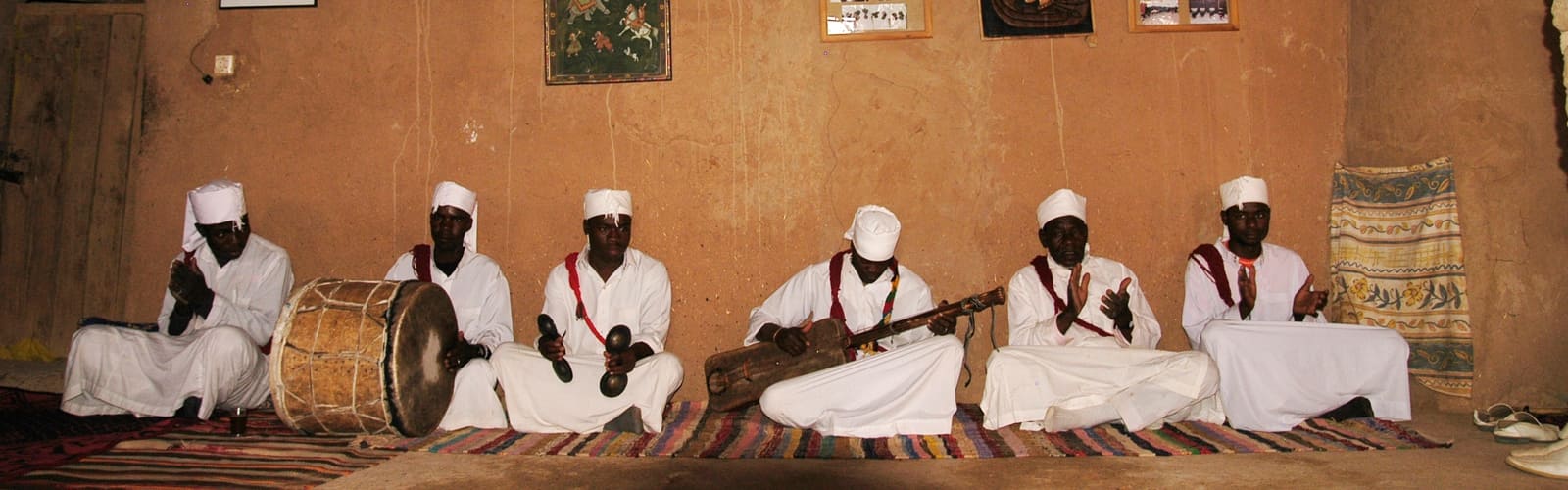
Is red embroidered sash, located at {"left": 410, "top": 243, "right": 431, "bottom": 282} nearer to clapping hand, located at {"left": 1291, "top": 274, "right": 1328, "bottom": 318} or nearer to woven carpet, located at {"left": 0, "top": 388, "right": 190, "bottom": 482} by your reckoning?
woven carpet, located at {"left": 0, "top": 388, "right": 190, "bottom": 482}

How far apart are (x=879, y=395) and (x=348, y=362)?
2.24 m

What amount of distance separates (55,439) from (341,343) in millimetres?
1297

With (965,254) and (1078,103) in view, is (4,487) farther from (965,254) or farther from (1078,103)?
(1078,103)

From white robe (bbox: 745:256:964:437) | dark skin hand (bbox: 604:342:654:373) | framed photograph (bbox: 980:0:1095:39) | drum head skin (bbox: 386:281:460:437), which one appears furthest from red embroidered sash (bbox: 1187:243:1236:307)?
drum head skin (bbox: 386:281:460:437)

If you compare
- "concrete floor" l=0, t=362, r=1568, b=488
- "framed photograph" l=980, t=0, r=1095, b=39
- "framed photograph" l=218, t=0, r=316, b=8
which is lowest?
"concrete floor" l=0, t=362, r=1568, b=488

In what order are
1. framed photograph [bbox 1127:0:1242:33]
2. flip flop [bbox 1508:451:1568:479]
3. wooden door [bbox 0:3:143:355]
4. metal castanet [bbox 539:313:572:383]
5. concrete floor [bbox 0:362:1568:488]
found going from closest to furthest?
flip flop [bbox 1508:451:1568:479]
concrete floor [bbox 0:362:1568:488]
metal castanet [bbox 539:313:572:383]
framed photograph [bbox 1127:0:1242:33]
wooden door [bbox 0:3:143:355]

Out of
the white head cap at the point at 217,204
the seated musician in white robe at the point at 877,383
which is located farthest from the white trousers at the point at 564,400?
the white head cap at the point at 217,204

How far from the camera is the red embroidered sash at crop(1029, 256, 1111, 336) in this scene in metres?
4.97

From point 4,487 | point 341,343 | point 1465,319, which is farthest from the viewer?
point 1465,319

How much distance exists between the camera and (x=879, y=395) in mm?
4531

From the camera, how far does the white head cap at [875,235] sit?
488 centimetres

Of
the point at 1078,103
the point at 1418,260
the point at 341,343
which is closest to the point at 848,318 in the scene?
the point at 1078,103

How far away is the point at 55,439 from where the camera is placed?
4.18m

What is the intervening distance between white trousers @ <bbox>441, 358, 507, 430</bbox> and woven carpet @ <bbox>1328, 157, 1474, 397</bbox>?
174 inches
